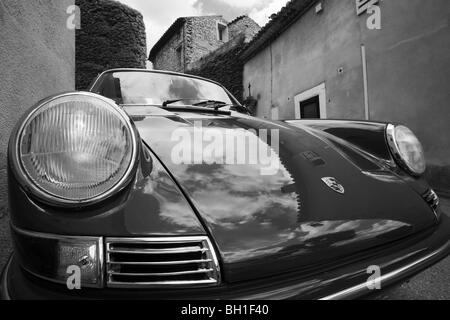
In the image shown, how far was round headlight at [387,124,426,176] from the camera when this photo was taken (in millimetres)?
1306

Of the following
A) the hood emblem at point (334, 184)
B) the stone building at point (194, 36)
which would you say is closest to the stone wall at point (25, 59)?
the hood emblem at point (334, 184)

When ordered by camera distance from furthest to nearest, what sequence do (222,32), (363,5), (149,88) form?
1. (222,32)
2. (363,5)
3. (149,88)

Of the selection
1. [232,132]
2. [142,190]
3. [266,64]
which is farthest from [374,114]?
[142,190]

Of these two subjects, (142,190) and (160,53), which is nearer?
(142,190)

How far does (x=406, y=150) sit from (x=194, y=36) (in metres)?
16.3

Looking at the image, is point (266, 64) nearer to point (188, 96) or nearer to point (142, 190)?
point (188, 96)

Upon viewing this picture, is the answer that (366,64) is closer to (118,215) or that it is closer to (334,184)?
(334,184)

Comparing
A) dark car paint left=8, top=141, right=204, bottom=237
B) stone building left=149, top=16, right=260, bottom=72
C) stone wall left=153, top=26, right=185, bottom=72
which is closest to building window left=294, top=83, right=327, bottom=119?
dark car paint left=8, top=141, right=204, bottom=237

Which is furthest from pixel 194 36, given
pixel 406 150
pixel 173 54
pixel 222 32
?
pixel 406 150

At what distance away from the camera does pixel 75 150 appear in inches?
28.5

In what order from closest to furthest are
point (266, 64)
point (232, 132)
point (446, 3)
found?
point (232, 132) < point (446, 3) < point (266, 64)

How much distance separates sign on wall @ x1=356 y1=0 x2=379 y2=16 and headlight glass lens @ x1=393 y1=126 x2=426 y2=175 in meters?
4.81

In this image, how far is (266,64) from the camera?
8578 mm

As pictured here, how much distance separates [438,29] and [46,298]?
5321 millimetres
